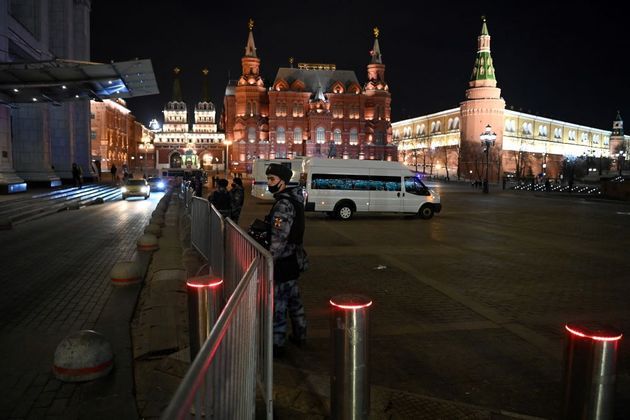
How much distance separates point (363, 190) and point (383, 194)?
865 millimetres

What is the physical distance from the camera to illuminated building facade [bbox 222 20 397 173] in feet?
324

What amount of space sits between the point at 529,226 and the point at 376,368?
15.4 metres

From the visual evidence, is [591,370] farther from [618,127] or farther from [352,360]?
[618,127]

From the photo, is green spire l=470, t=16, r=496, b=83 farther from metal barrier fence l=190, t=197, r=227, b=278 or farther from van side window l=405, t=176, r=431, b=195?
metal barrier fence l=190, t=197, r=227, b=278

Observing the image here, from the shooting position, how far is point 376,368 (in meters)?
5.26

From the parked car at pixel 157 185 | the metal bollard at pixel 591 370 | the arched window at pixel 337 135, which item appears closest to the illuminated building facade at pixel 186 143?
the arched window at pixel 337 135

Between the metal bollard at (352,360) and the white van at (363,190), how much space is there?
54.4 ft

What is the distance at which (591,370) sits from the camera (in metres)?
3.54

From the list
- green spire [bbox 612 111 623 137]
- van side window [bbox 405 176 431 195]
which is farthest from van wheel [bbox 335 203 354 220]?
green spire [bbox 612 111 623 137]

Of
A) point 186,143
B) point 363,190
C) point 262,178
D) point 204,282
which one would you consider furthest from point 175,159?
point 204,282

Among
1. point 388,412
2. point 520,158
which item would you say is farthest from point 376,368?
point 520,158

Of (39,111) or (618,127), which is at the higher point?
(618,127)

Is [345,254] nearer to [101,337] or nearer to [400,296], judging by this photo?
[400,296]

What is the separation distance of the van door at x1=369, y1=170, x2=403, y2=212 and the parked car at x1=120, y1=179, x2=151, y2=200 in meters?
16.2
